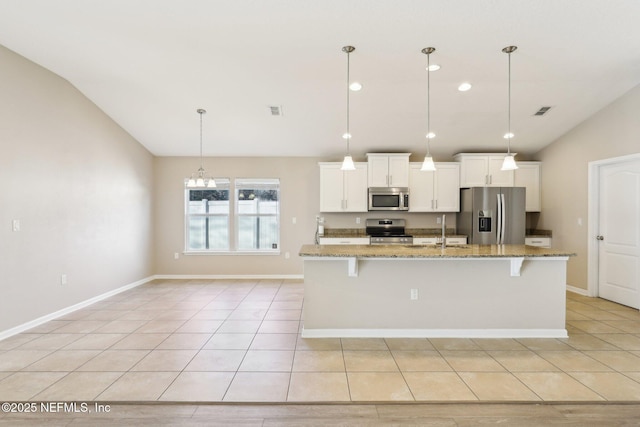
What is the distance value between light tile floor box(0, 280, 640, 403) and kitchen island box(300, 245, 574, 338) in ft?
0.51

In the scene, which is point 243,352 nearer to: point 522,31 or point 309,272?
point 309,272

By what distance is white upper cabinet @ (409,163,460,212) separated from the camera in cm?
591

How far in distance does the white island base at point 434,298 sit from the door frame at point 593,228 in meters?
2.15

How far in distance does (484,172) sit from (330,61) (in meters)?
3.74

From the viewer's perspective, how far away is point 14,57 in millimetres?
3549

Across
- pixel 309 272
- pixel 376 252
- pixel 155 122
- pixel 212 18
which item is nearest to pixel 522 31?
pixel 376 252

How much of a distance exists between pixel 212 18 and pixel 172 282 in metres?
4.79

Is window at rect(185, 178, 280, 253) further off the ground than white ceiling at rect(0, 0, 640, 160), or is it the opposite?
white ceiling at rect(0, 0, 640, 160)

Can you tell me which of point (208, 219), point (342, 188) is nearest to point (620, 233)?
point (342, 188)

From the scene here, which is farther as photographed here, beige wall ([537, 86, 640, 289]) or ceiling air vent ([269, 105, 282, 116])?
ceiling air vent ([269, 105, 282, 116])

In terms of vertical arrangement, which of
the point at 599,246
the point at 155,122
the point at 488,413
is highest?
the point at 155,122

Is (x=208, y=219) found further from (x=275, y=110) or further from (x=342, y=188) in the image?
(x=275, y=110)

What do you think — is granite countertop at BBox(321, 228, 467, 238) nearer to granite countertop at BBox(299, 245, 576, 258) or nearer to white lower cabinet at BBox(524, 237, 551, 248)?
white lower cabinet at BBox(524, 237, 551, 248)

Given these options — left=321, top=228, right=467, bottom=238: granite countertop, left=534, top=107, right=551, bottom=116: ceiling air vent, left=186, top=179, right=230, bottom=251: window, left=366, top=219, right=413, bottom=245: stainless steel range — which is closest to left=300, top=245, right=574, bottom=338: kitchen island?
left=534, top=107, right=551, bottom=116: ceiling air vent
